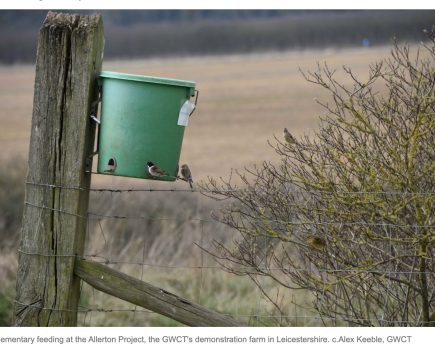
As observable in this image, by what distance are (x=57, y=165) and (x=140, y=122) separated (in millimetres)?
465

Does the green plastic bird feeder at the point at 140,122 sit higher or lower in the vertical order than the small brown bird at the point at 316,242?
higher

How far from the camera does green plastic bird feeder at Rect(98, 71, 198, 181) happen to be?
3.94 metres

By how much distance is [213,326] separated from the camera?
3947 millimetres

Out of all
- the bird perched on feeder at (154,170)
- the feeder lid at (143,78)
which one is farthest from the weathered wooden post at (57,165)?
the bird perched on feeder at (154,170)

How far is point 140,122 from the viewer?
3973 mm

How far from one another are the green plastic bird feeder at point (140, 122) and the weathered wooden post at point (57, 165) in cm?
10

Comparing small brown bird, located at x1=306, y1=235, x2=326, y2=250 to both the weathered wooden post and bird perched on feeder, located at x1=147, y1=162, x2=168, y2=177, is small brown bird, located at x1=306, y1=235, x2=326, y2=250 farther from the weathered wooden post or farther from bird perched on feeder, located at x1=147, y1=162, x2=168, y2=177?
the weathered wooden post

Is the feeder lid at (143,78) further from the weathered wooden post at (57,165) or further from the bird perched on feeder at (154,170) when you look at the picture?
the bird perched on feeder at (154,170)

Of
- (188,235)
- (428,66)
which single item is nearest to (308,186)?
(428,66)

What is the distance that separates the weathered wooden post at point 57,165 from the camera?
3.96 metres

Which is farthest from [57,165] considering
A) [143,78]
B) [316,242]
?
[316,242]

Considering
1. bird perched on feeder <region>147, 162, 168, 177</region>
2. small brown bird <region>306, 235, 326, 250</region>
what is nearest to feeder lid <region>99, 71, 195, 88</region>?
bird perched on feeder <region>147, 162, 168, 177</region>

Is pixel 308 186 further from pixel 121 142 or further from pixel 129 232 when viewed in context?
pixel 129 232

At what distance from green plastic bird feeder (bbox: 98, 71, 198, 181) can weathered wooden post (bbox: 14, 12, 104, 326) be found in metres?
0.10
